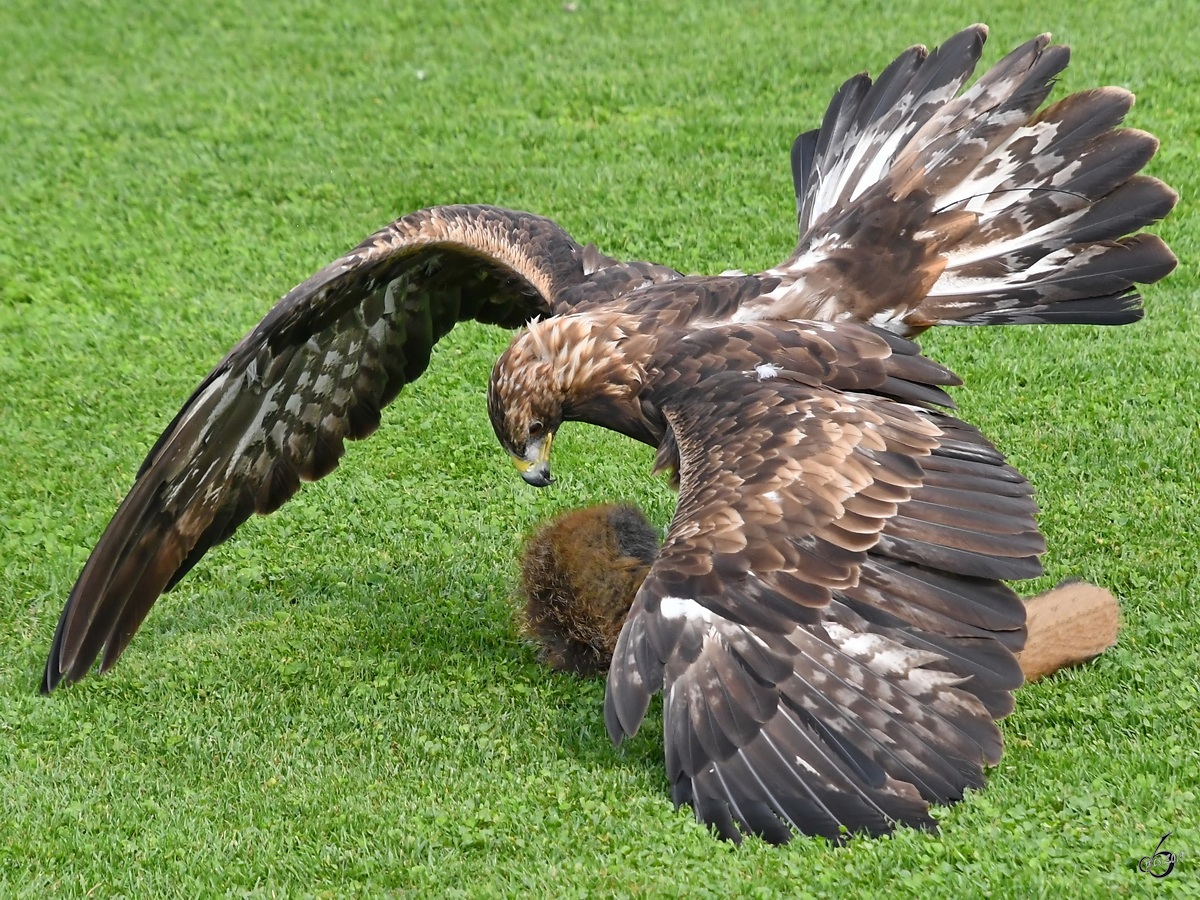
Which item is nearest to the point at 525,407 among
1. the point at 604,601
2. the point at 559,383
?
the point at 559,383

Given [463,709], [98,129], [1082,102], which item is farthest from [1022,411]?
[98,129]

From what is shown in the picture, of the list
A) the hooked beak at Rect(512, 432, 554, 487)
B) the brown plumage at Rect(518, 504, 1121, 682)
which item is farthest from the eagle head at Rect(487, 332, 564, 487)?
the brown plumage at Rect(518, 504, 1121, 682)

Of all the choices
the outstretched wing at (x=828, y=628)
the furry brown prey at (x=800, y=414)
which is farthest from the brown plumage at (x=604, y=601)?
the outstretched wing at (x=828, y=628)

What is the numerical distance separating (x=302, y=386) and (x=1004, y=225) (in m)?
3.21

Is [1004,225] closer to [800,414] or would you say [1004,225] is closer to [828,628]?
[800,414]

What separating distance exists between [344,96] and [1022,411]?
704 cm

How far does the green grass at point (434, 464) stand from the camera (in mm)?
4582

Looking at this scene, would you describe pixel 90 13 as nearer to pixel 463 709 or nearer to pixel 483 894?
pixel 463 709

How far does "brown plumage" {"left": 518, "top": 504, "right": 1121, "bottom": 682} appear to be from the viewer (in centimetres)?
536

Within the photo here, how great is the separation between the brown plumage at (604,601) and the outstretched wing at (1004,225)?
111cm

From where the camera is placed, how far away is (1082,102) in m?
5.99

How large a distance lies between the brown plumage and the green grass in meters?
0.12

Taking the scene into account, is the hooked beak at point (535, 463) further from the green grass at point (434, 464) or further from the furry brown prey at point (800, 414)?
the green grass at point (434, 464)

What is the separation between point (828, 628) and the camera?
4.61 metres
